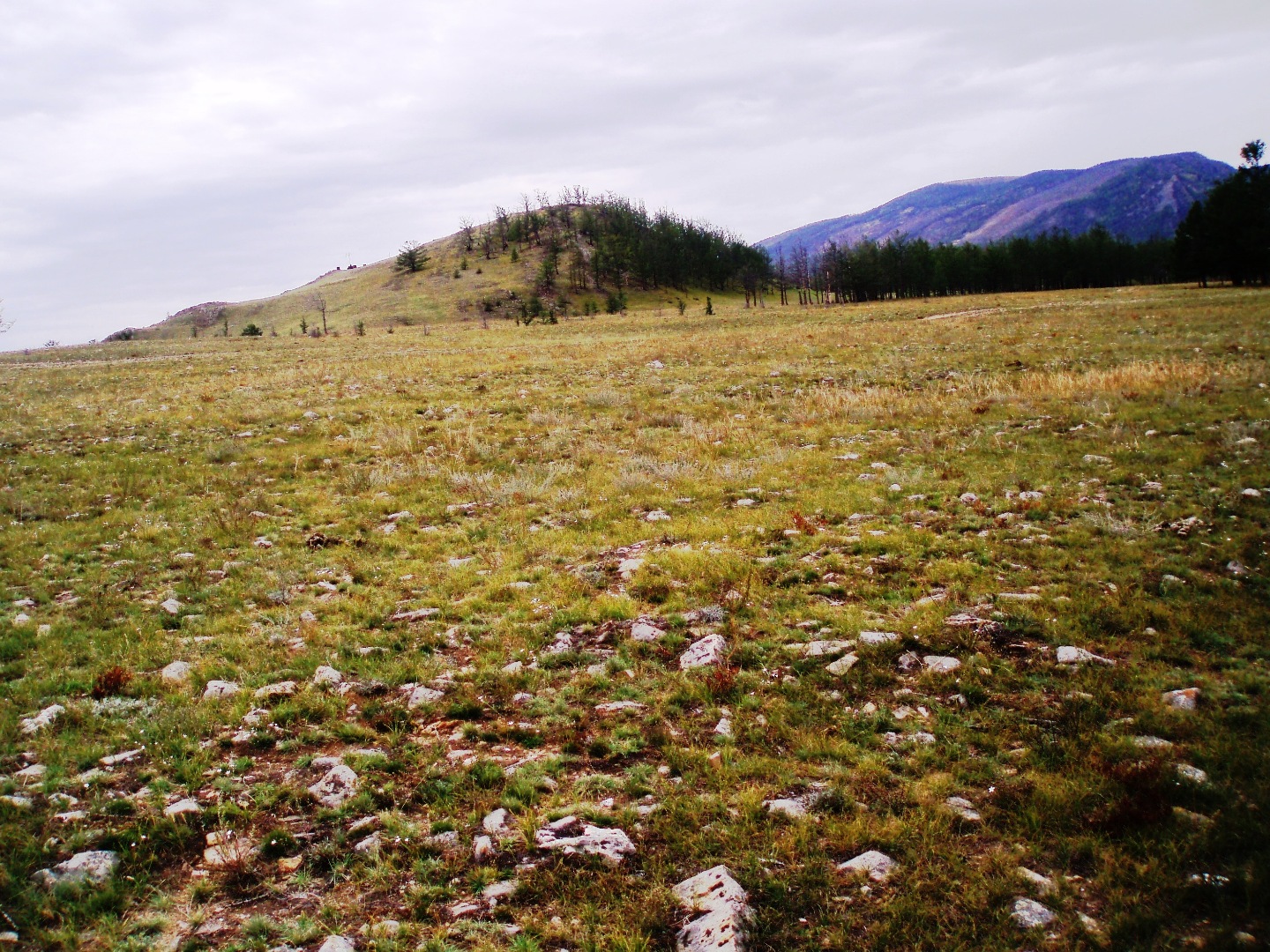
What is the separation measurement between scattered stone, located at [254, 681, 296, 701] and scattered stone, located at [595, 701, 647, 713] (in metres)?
3.40

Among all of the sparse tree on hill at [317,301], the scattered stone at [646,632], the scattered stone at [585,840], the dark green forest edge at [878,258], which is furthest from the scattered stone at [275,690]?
the sparse tree on hill at [317,301]

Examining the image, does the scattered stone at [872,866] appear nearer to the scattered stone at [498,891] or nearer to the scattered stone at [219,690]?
the scattered stone at [498,891]

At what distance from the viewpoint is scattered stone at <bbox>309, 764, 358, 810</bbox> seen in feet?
17.0

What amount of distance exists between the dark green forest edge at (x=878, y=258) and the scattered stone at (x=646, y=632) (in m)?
86.0

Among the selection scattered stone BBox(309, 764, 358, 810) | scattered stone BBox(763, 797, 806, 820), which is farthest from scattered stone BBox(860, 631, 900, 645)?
scattered stone BBox(309, 764, 358, 810)

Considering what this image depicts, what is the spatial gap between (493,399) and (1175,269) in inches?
4059

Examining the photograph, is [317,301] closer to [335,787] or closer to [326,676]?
[326,676]

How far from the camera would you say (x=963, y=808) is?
4.67 metres

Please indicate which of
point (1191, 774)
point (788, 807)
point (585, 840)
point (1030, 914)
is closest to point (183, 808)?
point (585, 840)

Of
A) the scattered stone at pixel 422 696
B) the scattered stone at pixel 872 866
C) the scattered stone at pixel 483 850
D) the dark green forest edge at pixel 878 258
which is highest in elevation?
the dark green forest edge at pixel 878 258

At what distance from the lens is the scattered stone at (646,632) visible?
7.56m

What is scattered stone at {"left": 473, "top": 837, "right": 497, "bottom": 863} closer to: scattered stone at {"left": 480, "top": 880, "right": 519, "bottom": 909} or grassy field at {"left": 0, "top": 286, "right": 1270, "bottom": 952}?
grassy field at {"left": 0, "top": 286, "right": 1270, "bottom": 952}

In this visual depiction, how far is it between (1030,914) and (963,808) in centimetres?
87

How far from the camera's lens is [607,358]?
34188 millimetres
